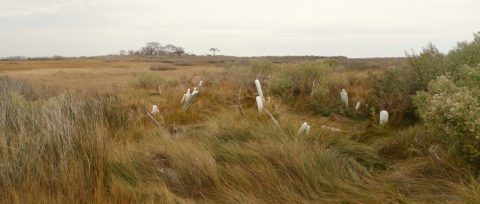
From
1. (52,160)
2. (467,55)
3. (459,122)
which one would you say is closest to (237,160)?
(52,160)

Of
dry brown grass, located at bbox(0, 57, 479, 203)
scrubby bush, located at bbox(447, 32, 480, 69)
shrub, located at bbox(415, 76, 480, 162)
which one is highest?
scrubby bush, located at bbox(447, 32, 480, 69)

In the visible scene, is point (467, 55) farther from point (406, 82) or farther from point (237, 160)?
point (237, 160)

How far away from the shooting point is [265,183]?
11.3ft

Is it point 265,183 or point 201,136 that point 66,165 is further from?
point 201,136

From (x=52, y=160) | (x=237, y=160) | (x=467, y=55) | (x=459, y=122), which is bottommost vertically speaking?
(x=237, y=160)

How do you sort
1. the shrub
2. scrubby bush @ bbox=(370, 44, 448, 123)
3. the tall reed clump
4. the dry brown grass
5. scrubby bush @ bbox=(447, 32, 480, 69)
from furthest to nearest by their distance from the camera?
scrubby bush @ bbox=(370, 44, 448, 123)
scrubby bush @ bbox=(447, 32, 480, 69)
the shrub
the dry brown grass
the tall reed clump

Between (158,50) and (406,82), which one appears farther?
(158,50)

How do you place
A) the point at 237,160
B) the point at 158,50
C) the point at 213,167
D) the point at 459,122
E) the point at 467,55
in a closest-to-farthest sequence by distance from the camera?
1. the point at 459,122
2. the point at 213,167
3. the point at 237,160
4. the point at 467,55
5. the point at 158,50

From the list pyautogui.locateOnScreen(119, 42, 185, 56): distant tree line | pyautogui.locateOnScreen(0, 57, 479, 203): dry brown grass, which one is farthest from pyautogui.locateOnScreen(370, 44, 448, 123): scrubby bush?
pyautogui.locateOnScreen(119, 42, 185, 56): distant tree line

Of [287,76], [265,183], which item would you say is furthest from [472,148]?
[287,76]

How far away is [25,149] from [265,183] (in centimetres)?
210

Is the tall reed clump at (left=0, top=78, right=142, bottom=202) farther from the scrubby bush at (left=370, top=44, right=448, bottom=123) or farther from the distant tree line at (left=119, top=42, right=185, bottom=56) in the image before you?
the distant tree line at (left=119, top=42, right=185, bottom=56)

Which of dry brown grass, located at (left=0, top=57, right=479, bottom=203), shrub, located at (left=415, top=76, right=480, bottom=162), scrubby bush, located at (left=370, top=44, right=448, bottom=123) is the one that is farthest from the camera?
scrubby bush, located at (left=370, top=44, right=448, bottom=123)

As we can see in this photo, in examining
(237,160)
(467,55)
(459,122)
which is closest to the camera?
(459,122)
